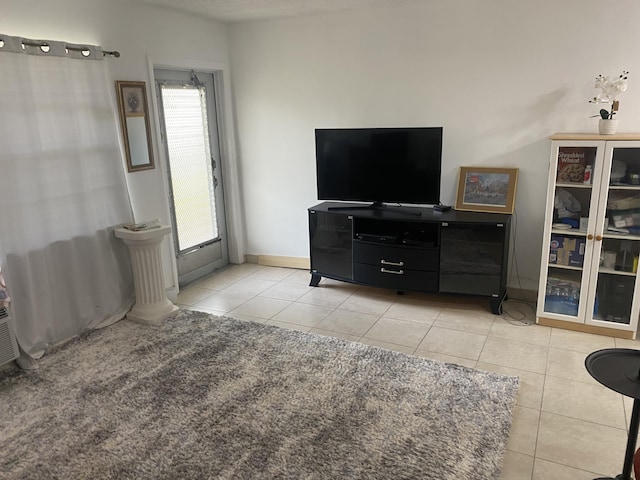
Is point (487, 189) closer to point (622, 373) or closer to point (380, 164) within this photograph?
point (380, 164)

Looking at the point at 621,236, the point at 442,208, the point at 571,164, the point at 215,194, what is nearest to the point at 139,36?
the point at 215,194

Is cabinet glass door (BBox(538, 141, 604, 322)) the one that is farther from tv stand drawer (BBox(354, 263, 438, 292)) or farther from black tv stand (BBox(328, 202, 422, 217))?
black tv stand (BBox(328, 202, 422, 217))

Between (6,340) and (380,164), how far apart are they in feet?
10.2

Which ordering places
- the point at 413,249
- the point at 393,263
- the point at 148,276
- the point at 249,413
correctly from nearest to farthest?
the point at 249,413, the point at 148,276, the point at 413,249, the point at 393,263

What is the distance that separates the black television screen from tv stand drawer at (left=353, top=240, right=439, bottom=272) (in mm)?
425

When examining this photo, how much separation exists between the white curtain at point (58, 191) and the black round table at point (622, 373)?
3.35 metres

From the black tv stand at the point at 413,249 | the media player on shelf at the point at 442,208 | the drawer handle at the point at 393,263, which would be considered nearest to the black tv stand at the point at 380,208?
the black tv stand at the point at 413,249

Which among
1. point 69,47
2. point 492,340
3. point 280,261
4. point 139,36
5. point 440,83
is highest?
point 139,36

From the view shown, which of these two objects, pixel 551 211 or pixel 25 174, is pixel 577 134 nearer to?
pixel 551 211

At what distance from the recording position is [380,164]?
4.22m

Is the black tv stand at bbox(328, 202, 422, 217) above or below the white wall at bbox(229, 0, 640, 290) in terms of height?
below

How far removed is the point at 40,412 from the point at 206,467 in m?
1.17

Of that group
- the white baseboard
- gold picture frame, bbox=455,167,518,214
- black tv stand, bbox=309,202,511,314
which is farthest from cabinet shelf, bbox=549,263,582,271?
the white baseboard

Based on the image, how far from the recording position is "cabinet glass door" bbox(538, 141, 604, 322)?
11.1ft
